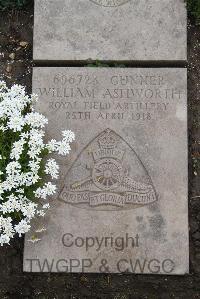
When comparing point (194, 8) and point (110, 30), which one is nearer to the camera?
point (110, 30)

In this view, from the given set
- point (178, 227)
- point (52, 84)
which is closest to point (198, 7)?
point (52, 84)

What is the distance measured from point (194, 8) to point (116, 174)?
177 cm

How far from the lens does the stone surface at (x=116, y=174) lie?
14.3 feet

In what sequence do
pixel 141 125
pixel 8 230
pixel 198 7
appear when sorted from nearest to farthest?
pixel 8 230
pixel 141 125
pixel 198 7

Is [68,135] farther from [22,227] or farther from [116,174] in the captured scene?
[22,227]

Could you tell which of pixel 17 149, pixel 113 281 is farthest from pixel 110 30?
pixel 113 281

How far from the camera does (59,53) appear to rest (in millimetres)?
4691

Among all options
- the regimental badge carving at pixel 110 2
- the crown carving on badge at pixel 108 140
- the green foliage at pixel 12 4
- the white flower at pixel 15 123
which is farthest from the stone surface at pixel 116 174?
the green foliage at pixel 12 4

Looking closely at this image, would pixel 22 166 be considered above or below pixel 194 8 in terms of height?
below

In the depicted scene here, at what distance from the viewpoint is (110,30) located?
4734 millimetres

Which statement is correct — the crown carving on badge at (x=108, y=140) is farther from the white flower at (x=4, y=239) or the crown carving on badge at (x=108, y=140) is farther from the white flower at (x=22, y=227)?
the white flower at (x=4, y=239)

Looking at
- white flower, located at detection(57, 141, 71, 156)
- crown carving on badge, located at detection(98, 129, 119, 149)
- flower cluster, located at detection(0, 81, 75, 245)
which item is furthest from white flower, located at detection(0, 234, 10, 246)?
crown carving on badge, located at detection(98, 129, 119, 149)

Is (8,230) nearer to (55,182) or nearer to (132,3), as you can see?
(55,182)

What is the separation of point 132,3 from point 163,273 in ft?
7.90
